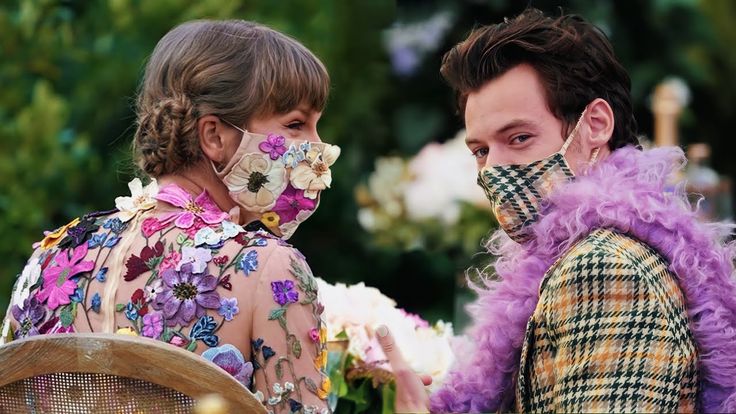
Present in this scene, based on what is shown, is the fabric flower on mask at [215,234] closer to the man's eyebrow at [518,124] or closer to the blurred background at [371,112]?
the man's eyebrow at [518,124]

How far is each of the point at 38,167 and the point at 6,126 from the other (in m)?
0.21

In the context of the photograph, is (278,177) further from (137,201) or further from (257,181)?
(137,201)

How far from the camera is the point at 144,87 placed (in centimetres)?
267

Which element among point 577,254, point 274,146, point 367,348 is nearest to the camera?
point 577,254

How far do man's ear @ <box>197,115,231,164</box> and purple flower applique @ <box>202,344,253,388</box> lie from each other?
0.46 metres

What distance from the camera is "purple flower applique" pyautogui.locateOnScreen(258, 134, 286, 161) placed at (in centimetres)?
260

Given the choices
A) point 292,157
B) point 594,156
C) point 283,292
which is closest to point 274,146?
point 292,157

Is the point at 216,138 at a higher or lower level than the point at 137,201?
higher

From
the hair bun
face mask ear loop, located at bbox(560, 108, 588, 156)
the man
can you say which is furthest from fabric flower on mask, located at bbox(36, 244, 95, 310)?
face mask ear loop, located at bbox(560, 108, 588, 156)

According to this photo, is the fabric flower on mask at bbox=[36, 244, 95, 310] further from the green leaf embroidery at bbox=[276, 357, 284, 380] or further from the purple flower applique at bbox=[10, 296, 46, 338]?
the green leaf embroidery at bbox=[276, 357, 284, 380]

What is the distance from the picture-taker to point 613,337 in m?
2.09

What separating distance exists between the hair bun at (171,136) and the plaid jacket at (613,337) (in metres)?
0.77

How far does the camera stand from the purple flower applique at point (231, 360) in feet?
7.41

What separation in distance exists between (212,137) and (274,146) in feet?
0.41
